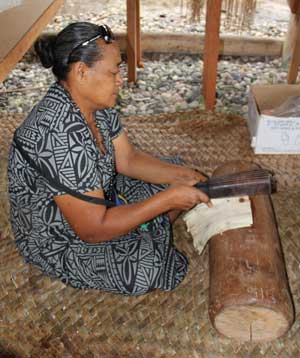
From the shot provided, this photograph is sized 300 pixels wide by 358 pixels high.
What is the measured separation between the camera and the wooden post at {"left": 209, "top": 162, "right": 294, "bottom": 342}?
3.80ft

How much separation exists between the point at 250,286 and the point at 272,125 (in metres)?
1.30

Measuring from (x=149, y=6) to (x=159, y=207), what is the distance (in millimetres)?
3875

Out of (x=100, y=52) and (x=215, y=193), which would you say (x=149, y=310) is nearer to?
(x=215, y=193)

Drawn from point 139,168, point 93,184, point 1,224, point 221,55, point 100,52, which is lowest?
point 221,55

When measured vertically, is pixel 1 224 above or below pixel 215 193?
below

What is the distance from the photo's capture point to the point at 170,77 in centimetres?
345

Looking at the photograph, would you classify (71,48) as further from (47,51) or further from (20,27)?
(20,27)

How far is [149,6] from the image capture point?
4.64 metres

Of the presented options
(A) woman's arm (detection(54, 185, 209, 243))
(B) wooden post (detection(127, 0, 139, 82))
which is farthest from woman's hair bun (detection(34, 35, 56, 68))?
(B) wooden post (detection(127, 0, 139, 82))

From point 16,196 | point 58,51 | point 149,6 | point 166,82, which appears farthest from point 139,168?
point 149,6

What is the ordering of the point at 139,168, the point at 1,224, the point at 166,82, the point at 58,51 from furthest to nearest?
1. the point at 166,82
2. the point at 1,224
3. the point at 139,168
4. the point at 58,51

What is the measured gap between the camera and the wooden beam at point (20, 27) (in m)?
1.34

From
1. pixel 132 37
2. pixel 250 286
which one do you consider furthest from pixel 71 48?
pixel 132 37

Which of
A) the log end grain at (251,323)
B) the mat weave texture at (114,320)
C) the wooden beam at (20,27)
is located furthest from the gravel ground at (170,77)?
the log end grain at (251,323)
